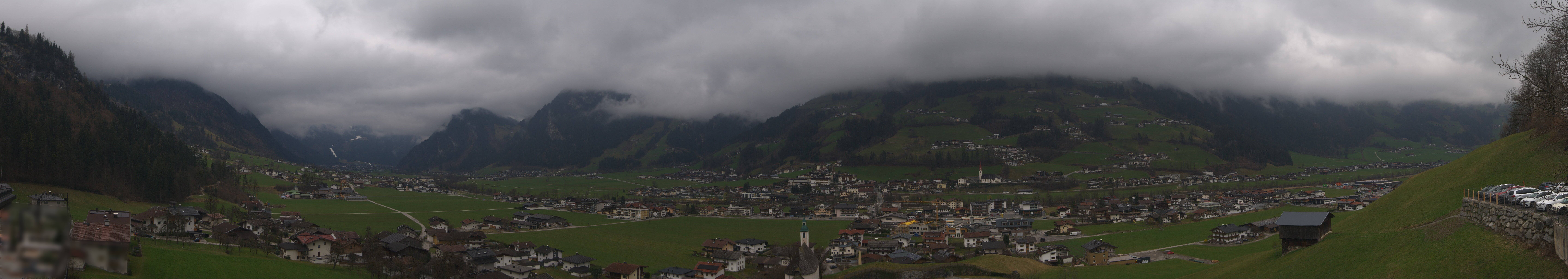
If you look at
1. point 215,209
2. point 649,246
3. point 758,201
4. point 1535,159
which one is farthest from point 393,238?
point 758,201

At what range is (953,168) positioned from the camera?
511 ft

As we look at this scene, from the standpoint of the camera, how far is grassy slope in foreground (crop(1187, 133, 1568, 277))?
53.8 ft

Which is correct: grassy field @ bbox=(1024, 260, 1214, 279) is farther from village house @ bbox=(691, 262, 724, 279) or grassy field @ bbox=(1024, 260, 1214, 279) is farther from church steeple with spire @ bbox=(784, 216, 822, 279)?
village house @ bbox=(691, 262, 724, 279)

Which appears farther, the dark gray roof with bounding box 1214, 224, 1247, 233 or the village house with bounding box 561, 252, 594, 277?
the dark gray roof with bounding box 1214, 224, 1247, 233

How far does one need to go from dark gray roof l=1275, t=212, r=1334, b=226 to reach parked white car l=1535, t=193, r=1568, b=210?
13027mm

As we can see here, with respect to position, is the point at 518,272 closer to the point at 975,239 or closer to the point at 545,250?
the point at 545,250

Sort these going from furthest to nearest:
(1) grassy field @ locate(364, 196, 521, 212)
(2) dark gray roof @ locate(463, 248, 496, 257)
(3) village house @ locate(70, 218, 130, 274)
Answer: (1) grassy field @ locate(364, 196, 521, 212)
(2) dark gray roof @ locate(463, 248, 496, 257)
(3) village house @ locate(70, 218, 130, 274)

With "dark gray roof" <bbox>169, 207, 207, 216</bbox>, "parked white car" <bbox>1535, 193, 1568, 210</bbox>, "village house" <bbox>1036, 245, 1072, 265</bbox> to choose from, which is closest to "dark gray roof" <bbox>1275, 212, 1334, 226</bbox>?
"parked white car" <bbox>1535, 193, 1568, 210</bbox>

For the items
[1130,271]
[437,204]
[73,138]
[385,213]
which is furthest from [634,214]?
[1130,271]

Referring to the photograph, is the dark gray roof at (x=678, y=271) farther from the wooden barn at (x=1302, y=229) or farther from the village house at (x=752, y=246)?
the wooden barn at (x=1302, y=229)

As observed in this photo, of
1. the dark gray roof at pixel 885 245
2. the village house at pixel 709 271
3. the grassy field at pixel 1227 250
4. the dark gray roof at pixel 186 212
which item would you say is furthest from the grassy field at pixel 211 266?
the grassy field at pixel 1227 250

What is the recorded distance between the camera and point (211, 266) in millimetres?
34375

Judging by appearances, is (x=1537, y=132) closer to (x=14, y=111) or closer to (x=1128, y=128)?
(x=14, y=111)

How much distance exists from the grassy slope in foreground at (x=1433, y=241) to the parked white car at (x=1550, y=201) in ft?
3.10
